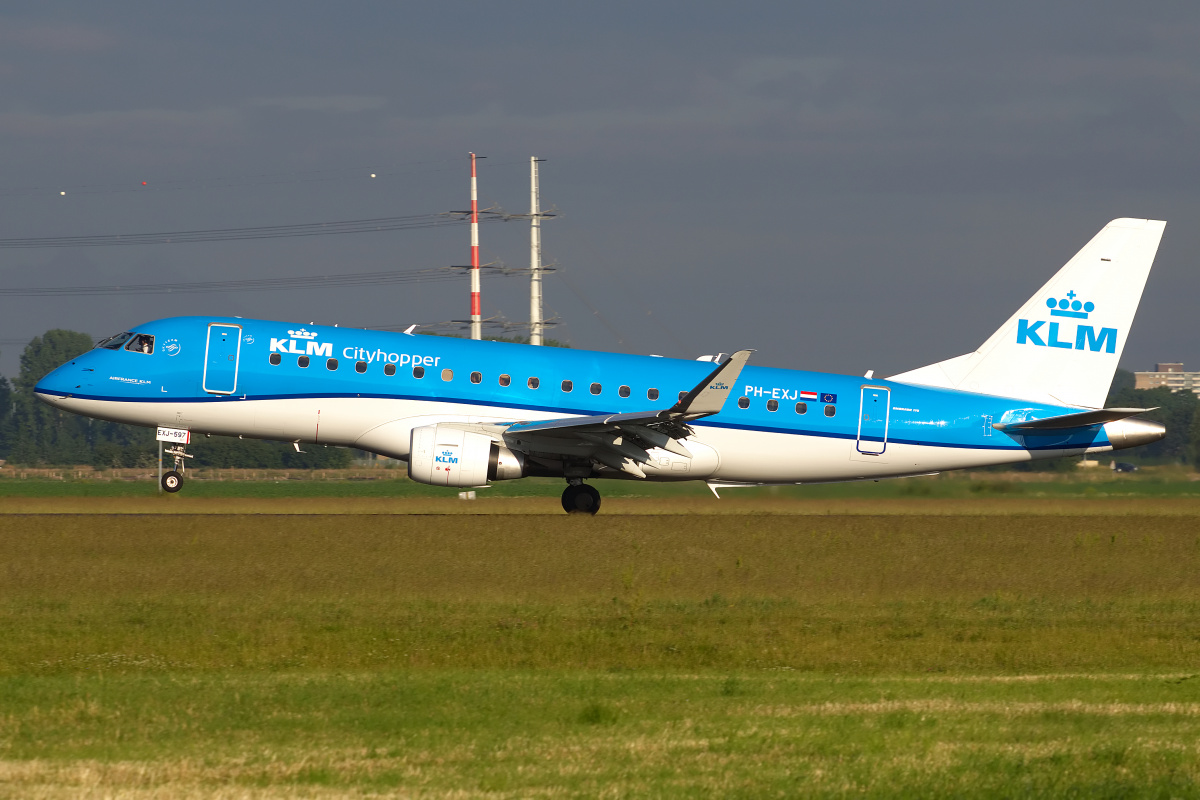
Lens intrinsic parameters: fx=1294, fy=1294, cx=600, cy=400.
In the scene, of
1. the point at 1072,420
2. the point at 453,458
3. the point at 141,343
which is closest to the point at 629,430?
the point at 453,458

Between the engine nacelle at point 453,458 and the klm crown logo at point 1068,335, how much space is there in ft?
41.5

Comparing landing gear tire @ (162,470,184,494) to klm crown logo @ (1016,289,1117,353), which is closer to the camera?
landing gear tire @ (162,470,184,494)

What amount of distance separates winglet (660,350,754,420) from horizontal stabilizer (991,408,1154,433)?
7529 millimetres

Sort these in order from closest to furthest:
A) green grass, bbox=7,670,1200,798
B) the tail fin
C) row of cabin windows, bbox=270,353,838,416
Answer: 1. green grass, bbox=7,670,1200,798
2. row of cabin windows, bbox=270,353,838,416
3. the tail fin

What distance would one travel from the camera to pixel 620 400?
2762 cm

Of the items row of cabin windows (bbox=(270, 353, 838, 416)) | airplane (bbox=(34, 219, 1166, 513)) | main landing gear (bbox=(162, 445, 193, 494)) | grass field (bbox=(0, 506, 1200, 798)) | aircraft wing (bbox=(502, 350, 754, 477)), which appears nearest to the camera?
grass field (bbox=(0, 506, 1200, 798))

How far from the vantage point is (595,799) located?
770 centimetres

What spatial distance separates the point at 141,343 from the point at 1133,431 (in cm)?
2173

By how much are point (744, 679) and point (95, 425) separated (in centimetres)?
11660

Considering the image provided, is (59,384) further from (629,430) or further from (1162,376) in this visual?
(1162,376)

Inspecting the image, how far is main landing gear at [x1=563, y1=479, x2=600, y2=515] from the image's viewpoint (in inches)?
1097

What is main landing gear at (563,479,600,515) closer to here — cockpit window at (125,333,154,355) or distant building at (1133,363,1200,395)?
cockpit window at (125,333,154,355)

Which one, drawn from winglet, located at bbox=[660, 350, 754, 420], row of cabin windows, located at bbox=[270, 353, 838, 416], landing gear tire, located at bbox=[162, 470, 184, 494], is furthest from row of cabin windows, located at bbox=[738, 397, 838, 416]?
landing gear tire, located at bbox=[162, 470, 184, 494]

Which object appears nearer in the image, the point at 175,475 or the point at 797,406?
the point at 175,475
